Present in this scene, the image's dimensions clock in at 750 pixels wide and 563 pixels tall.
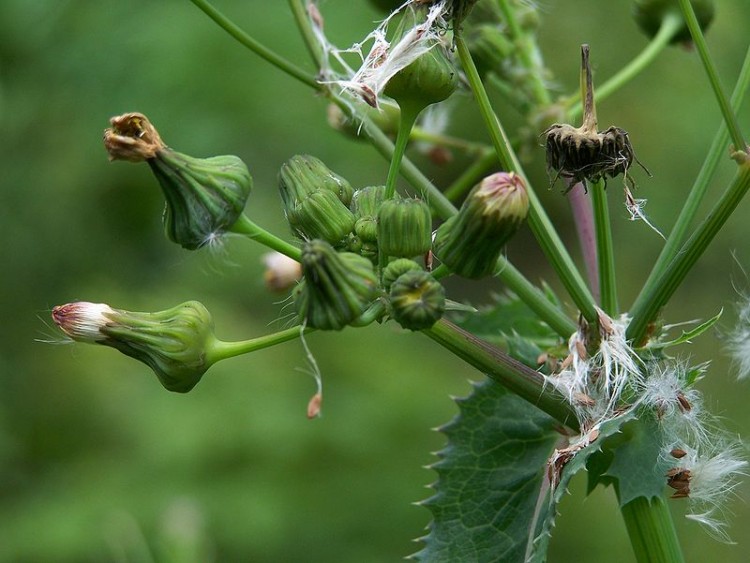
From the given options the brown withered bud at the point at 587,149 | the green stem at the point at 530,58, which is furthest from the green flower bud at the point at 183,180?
Result: the green stem at the point at 530,58

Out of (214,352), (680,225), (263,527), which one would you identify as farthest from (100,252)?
(680,225)

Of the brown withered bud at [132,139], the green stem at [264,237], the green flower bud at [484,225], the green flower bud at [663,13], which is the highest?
the green flower bud at [663,13]

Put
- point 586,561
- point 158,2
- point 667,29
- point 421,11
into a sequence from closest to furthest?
1. point 421,11
2. point 667,29
3. point 158,2
4. point 586,561

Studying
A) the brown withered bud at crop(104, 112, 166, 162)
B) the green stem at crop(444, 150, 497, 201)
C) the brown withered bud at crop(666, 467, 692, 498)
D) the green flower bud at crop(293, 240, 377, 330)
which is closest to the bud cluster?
the green flower bud at crop(293, 240, 377, 330)

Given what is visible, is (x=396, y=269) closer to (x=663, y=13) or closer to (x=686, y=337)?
(x=686, y=337)

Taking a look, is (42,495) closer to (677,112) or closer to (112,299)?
(112,299)

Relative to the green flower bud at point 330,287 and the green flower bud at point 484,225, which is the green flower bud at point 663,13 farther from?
the green flower bud at point 330,287
